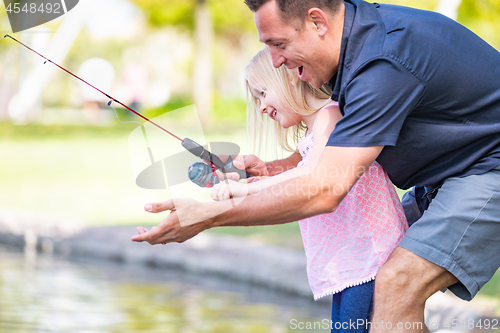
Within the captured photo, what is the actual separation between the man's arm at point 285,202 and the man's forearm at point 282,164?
2.30ft

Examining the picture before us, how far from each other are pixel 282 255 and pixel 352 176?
10.2 ft

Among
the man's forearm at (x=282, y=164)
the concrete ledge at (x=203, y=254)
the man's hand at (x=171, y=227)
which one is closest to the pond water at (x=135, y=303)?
the concrete ledge at (x=203, y=254)

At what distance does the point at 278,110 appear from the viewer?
2498mm

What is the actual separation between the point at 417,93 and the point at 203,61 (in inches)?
629

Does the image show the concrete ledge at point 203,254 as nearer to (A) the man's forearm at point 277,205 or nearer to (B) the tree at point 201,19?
(A) the man's forearm at point 277,205

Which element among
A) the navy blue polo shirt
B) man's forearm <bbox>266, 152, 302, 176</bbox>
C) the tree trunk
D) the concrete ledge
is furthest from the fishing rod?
the tree trunk

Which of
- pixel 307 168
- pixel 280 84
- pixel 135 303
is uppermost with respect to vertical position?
pixel 280 84

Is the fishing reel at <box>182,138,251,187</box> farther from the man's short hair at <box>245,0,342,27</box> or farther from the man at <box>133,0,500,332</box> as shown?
the man's short hair at <box>245,0,342,27</box>

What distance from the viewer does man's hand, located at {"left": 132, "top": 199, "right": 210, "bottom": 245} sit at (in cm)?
206

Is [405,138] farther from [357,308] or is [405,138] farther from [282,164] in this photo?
[282,164]

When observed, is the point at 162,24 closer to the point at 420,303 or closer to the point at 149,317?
the point at 149,317

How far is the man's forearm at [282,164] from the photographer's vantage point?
9.22ft

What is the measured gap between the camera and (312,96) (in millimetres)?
2453

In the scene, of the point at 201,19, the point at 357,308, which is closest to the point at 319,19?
the point at 357,308
